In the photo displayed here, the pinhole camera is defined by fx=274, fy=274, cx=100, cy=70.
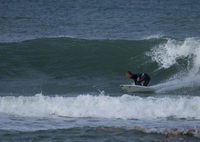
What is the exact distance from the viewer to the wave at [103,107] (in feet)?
25.9

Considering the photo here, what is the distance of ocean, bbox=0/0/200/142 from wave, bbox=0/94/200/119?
3 centimetres

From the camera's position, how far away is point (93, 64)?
14789 mm

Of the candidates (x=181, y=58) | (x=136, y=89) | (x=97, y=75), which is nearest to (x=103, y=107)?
(x=136, y=89)

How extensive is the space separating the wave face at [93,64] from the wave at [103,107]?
8.87 feet

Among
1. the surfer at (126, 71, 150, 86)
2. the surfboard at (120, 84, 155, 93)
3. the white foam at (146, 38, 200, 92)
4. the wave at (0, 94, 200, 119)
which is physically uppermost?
the white foam at (146, 38, 200, 92)

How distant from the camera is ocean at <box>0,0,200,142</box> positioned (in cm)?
657

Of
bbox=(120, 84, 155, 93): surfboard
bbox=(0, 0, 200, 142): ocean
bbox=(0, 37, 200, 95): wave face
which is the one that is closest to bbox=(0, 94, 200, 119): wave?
bbox=(0, 0, 200, 142): ocean

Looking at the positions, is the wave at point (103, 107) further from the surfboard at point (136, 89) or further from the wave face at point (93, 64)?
the wave face at point (93, 64)

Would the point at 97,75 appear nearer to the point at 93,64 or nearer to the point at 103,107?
the point at 93,64

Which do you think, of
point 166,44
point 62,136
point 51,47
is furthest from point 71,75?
point 62,136

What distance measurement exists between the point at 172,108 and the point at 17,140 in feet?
14.9

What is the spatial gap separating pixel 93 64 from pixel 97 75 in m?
1.28

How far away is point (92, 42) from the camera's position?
1745 cm

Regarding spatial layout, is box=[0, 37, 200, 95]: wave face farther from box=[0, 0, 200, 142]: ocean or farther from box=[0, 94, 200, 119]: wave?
box=[0, 94, 200, 119]: wave
